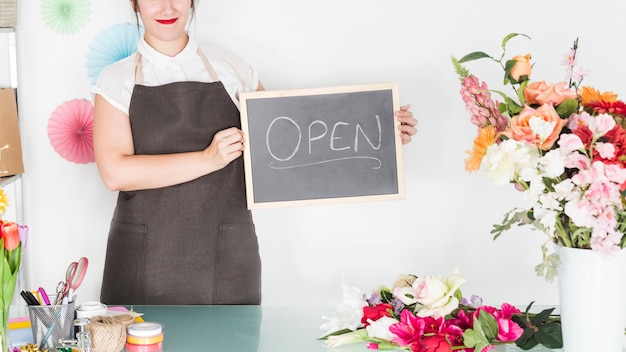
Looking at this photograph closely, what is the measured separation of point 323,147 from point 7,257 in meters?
1.26

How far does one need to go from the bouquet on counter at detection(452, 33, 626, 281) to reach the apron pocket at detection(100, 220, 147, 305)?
1315 mm

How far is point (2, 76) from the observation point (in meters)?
2.81

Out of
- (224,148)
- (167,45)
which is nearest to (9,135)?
(167,45)

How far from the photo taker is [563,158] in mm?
1343

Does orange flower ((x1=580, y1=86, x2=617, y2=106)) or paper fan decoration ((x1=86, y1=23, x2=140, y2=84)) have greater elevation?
paper fan decoration ((x1=86, y1=23, x2=140, y2=84))

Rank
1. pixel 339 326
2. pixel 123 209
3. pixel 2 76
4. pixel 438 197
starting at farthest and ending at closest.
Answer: pixel 438 197 → pixel 2 76 → pixel 123 209 → pixel 339 326

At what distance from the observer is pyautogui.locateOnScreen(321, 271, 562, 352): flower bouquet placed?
4.87 ft

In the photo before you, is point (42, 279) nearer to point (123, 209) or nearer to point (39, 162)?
point (39, 162)

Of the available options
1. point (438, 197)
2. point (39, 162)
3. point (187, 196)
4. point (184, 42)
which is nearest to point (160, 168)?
point (187, 196)

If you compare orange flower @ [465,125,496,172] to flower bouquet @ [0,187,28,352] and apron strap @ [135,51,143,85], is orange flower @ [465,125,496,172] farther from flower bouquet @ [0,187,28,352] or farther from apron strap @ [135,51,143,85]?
apron strap @ [135,51,143,85]

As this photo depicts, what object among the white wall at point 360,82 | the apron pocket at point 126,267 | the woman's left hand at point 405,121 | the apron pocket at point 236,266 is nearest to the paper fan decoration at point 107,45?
the white wall at point 360,82

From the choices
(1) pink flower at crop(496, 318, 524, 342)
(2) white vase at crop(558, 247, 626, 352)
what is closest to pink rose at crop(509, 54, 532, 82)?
(2) white vase at crop(558, 247, 626, 352)

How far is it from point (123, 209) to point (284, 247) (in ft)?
2.40

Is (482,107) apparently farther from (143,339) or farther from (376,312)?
(143,339)
